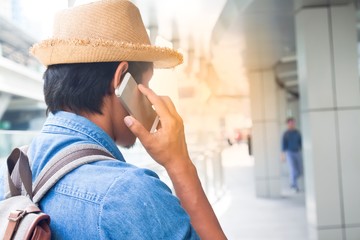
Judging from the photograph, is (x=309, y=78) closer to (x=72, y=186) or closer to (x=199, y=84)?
(x=72, y=186)

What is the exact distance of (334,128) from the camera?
5137mm

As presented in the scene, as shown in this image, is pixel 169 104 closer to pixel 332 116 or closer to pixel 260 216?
pixel 332 116

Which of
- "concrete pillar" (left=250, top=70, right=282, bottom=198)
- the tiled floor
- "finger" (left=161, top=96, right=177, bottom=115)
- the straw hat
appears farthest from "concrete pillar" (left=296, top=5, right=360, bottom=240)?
"concrete pillar" (left=250, top=70, right=282, bottom=198)

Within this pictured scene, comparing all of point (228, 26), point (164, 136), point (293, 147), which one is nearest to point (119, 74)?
point (164, 136)

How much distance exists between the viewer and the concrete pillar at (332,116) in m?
5.13

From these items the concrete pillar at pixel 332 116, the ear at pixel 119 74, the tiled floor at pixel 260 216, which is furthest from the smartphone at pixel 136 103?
the tiled floor at pixel 260 216

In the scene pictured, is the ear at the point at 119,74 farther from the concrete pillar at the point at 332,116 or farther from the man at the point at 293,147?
the man at the point at 293,147

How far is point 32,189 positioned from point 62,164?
8cm

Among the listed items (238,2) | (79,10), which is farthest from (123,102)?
(238,2)

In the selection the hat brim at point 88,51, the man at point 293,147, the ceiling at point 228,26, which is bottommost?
the man at point 293,147

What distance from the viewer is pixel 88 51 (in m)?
0.98

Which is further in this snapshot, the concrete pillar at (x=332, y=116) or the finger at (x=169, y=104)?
the concrete pillar at (x=332, y=116)

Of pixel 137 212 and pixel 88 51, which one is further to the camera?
pixel 88 51

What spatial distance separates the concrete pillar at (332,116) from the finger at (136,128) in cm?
438
